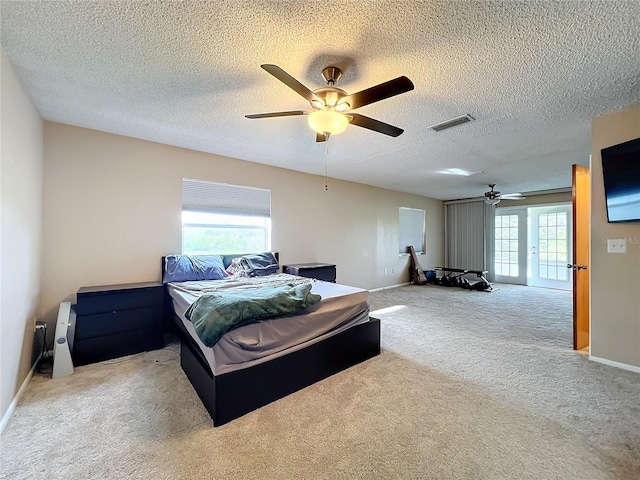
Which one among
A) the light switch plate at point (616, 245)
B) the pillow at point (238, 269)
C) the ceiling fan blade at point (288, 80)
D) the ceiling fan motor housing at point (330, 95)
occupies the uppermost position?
the ceiling fan motor housing at point (330, 95)

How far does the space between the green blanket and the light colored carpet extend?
61 cm

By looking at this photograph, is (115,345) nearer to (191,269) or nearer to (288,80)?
(191,269)

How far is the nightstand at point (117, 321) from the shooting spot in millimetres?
2562

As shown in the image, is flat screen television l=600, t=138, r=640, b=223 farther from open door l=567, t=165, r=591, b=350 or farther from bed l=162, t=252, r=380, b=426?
bed l=162, t=252, r=380, b=426

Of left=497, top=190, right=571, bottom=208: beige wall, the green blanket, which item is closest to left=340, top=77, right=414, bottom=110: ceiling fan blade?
the green blanket

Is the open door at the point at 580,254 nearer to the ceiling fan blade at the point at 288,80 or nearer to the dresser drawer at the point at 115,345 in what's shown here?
the ceiling fan blade at the point at 288,80

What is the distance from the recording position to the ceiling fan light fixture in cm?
189

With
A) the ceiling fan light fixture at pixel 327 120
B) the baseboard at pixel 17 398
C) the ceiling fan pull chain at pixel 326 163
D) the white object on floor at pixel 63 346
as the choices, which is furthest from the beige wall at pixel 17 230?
the ceiling fan pull chain at pixel 326 163

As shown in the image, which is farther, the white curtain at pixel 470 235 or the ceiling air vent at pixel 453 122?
the white curtain at pixel 470 235

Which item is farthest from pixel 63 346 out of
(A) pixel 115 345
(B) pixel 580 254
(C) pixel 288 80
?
(B) pixel 580 254

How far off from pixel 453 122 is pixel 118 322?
4.01 metres

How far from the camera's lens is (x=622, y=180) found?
239 centimetres

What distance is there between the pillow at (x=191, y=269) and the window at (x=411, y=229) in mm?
4765

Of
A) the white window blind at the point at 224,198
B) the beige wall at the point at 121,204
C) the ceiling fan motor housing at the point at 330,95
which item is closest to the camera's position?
the ceiling fan motor housing at the point at 330,95
